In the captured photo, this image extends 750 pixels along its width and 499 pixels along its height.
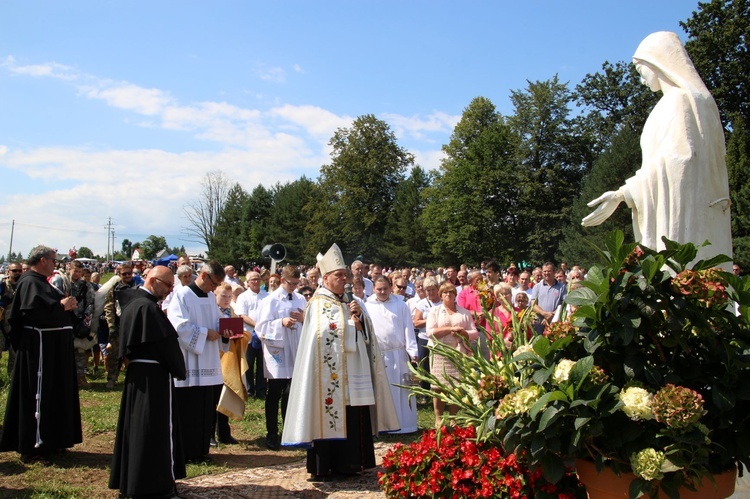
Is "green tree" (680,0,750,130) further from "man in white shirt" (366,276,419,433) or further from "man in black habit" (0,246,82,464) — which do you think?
"man in black habit" (0,246,82,464)

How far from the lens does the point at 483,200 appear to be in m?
Result: 43.2

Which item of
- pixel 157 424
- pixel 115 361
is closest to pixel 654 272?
pixel 157 424

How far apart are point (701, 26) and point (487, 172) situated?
48.8 ft

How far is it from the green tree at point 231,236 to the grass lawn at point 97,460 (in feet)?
211

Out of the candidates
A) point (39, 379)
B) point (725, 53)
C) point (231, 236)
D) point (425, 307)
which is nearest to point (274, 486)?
point (39, 379)

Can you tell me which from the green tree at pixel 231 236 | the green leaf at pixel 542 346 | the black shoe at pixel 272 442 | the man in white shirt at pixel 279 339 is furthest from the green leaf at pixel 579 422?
the green tree at pixel 231 236

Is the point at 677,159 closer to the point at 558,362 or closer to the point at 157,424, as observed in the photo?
the point at 558,362

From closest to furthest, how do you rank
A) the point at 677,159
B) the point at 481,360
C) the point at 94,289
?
the point at 481,360 → the point at 677,159 → the point at 94,289

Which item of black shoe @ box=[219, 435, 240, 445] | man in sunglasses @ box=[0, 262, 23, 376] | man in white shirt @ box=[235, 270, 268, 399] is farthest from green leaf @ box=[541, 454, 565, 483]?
man in sunglasses @ box=[0, 262, 23, 376]

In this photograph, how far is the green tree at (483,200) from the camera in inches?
1682

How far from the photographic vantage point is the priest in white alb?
6.02 metres

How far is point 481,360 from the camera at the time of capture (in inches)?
138

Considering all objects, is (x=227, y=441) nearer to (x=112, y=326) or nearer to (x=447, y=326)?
(x=447, y=326)

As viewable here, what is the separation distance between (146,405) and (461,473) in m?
2.81
